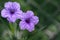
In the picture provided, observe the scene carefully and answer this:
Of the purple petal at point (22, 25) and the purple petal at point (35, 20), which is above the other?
the purple petal at point (35, 20)

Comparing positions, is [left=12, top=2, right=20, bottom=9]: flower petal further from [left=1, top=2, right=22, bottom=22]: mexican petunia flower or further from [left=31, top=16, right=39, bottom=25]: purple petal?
[left=31, top=16, right=39, bottom=25]: purple petal

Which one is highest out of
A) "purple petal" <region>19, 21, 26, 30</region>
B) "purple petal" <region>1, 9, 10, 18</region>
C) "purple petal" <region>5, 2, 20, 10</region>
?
"purple petal" <region>5, 2, 20, 10</region>

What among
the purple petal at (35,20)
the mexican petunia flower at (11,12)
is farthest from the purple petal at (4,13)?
the purple petal at (35,20)

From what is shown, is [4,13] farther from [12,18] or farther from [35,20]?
[35,20]

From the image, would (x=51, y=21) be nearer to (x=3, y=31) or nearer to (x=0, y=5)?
(x=3, y=31)

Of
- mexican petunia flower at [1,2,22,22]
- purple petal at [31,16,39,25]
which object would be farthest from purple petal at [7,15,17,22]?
purple petal at [31,16,39,25]

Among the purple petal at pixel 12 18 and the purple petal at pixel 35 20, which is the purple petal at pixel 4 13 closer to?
the purple petal at pixel 12 18

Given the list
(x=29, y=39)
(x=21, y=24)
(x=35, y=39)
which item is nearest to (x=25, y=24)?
(x=21, y=24)

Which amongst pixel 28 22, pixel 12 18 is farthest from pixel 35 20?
pixel 12 18
